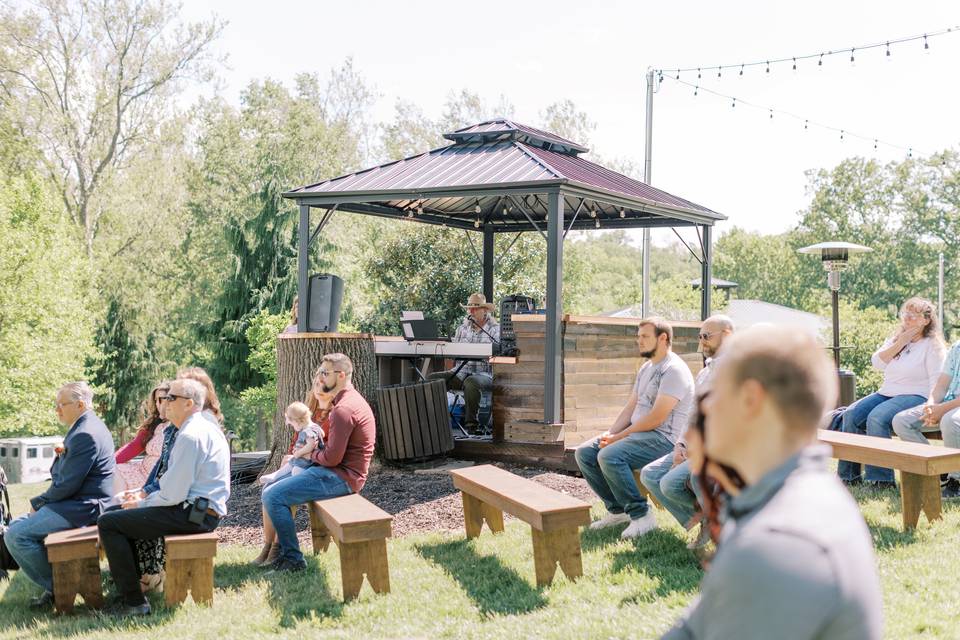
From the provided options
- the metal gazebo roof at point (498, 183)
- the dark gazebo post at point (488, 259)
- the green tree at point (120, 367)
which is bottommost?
the green tree at point (120, 367)

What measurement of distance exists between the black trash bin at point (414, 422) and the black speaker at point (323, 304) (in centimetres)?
143

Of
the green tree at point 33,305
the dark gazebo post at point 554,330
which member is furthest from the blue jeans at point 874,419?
the green tree at point 33,305

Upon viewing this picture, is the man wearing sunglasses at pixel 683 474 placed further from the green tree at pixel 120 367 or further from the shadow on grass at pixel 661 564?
the green tree at pixel 120 367

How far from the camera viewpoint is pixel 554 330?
952cm

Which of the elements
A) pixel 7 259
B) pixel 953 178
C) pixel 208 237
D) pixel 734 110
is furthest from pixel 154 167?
pixel 953 178

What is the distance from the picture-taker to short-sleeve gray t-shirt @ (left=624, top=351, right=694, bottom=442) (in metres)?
6.41

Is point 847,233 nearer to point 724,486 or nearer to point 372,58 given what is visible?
point 372,58

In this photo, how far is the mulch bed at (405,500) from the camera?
764 cm

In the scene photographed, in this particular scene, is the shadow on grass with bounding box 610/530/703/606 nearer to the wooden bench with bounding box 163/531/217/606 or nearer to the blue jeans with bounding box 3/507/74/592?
the wooden bench with bounding box 163/531/217/606

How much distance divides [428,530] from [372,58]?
36074 millimetres

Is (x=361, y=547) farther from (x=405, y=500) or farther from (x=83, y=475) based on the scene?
(x=405, y=500)

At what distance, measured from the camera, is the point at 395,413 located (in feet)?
32.2

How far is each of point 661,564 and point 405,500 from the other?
3315 mm

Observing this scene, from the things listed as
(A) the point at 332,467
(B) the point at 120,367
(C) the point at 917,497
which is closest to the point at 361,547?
(A) the point at 332,467
